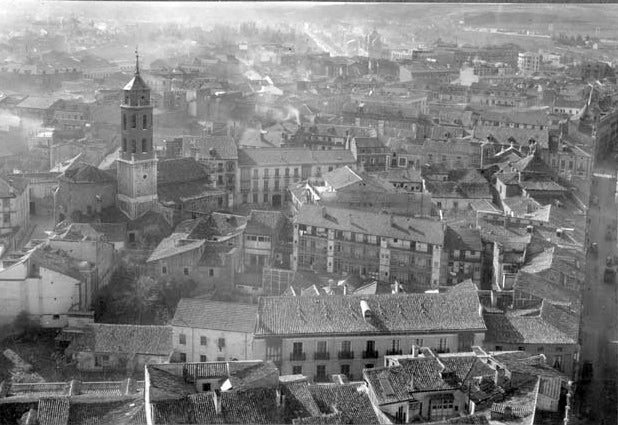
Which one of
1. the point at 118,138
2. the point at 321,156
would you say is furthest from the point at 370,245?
the point at 118,138

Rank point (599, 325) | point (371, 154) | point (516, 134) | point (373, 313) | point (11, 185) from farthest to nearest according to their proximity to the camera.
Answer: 1. point (516, 134)
2. point (371, 154)
3. point (11, 185)
4. point (599, 325)
5. point (373, 313)

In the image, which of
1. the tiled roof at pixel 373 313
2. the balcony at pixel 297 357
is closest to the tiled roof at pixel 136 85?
the tiled roof at pixel 373 313

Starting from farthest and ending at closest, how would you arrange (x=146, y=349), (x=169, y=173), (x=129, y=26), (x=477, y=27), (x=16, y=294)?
(x=129, y=26)
(x=477, y=27)
(x=169, y=173)
(x=16, y=294)
(x=146, y=349)

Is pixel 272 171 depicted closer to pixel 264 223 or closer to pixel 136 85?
pixel 136 85

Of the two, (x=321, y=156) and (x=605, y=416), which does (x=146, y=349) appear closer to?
(x=605, y=416)

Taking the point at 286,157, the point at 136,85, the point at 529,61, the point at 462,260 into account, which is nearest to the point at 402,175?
the point at 286,157

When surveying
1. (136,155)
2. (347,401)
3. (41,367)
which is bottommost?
(41,367)

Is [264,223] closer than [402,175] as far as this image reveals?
Yes
